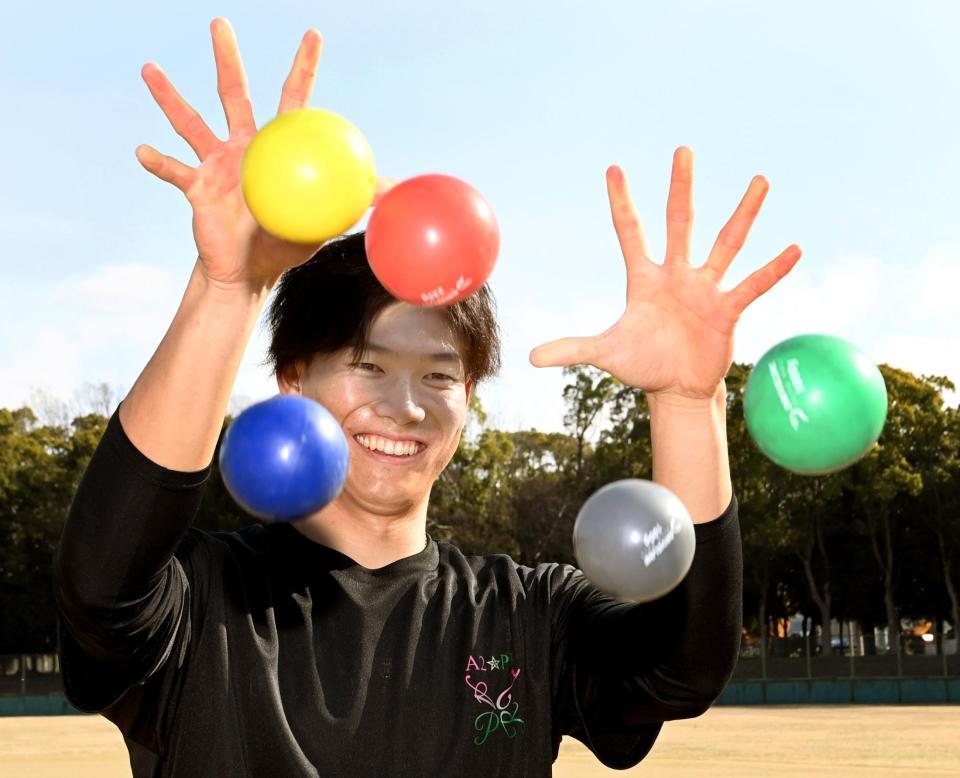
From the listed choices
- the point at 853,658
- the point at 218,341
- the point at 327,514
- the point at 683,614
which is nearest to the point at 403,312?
the point at 327,514

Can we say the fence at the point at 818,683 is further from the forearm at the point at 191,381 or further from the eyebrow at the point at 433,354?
the forearm at the point at 191,381

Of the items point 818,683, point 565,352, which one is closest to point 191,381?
point 565,352

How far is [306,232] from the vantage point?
9.53 feet

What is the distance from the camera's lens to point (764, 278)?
332cm

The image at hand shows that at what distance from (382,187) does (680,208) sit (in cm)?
79

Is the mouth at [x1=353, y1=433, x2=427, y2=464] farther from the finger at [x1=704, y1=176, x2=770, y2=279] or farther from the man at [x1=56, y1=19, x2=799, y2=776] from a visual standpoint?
the finger at [x1=704, y1=176, x2=770, y2=279]

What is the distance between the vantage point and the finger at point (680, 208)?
3.40m

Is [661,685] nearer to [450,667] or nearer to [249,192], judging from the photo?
[450,667]

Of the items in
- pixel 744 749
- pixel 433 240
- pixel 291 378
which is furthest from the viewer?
pixel 744 749

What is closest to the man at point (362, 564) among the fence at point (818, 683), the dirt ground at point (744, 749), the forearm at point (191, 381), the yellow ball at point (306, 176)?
the forearm at point (191, 381)

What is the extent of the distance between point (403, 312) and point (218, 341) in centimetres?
94

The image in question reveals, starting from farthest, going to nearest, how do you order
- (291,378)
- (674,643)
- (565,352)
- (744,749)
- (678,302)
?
1. (744,749)
2. (291,378)
3. (674,643)
4. (678,302)
5. (565,352)

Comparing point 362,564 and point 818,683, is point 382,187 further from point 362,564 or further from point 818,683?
point 818,683

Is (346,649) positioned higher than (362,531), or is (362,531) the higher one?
(362,531)
